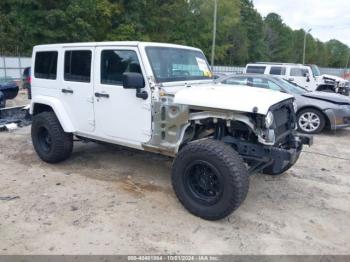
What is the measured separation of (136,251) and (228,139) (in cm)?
166

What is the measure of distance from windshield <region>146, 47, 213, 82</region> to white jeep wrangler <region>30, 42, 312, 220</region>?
0.06 feet

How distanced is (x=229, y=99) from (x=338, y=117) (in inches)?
224

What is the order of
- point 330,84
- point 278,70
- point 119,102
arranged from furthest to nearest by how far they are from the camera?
point 330,84
point 278,70
point 119,102

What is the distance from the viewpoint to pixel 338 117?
8500 millimetres

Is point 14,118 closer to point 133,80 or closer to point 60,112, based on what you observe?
point 60,112

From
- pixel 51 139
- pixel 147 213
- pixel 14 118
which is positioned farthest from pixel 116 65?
pixel 14 118

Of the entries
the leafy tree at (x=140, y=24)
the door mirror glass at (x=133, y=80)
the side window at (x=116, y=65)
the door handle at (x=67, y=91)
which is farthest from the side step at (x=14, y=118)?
the leafy tree at (x=140, y=24)

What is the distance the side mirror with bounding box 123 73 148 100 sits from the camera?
4237 mm

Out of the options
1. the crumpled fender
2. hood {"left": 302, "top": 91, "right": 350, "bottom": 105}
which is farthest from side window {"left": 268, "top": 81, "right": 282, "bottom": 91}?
the crumpled fender

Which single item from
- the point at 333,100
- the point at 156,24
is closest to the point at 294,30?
the point at 156,24

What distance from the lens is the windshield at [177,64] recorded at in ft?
15.2

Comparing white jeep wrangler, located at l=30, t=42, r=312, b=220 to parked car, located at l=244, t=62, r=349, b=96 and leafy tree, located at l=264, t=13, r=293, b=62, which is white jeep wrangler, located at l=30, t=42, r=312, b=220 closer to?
parked car, located at l=244, t=62, r=349, b=96

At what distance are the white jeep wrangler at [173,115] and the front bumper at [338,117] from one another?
4.30m

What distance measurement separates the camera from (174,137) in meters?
4.38
